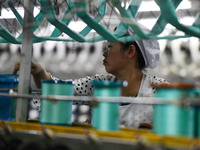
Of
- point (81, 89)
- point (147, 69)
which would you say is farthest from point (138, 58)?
point (81, 89)

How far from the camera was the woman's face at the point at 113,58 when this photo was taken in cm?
197

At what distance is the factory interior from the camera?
78 centimetres

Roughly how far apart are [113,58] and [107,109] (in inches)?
43.6

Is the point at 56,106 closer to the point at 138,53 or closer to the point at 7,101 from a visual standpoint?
the point at 7,101

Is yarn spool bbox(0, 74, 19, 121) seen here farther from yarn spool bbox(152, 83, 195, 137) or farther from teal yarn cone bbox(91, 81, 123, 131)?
yarn spool bbox(152, 83, 195, 137)

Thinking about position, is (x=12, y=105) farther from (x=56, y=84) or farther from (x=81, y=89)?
(x=81, y=89)

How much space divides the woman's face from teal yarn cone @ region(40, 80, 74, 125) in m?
0.94

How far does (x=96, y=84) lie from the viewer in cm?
92

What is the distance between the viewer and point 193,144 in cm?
70

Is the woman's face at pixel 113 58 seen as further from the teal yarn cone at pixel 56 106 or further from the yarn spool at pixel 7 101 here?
the teal yarn cone at pixel 56 106

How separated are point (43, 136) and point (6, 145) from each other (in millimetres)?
141

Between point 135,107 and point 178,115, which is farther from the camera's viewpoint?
point 135,107

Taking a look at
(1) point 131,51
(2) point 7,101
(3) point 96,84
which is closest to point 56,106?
(3) point 96,84

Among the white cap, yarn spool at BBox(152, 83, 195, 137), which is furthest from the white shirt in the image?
yarn spool at BBox(152, 83, 195, 137)
